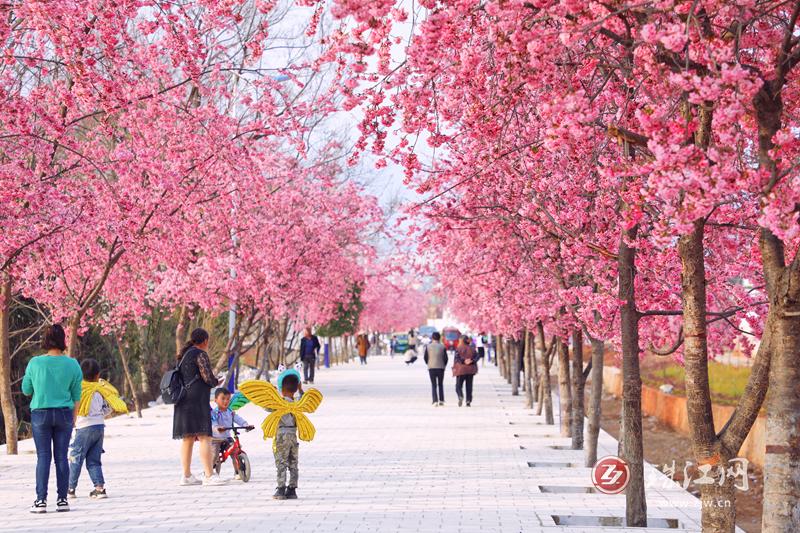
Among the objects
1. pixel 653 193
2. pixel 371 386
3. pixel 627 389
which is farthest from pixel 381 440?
pixel 371 386

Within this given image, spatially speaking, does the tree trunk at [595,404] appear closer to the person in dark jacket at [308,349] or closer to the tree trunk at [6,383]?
the tree trunk at [6,383]

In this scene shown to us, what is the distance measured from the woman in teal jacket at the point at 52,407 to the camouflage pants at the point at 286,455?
7.16 ft

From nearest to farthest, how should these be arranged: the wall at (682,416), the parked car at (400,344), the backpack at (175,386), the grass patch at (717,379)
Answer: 1. the backpack at (175,386)
2. the wall at (682,416)
3. the grass patch at (717,379)
4. the parked car at (400,344)

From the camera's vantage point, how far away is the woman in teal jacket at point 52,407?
1175 cm

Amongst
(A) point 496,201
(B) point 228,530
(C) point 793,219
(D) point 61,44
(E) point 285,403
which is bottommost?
(B) point 228,530

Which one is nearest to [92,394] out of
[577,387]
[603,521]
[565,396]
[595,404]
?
[603,521]

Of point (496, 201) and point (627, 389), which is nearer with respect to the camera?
point (627, 389)

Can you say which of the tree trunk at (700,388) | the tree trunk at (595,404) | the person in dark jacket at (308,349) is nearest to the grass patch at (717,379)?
the tree trunk at (595,404)

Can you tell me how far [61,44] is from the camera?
10883 mm

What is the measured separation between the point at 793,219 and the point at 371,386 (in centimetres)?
3669

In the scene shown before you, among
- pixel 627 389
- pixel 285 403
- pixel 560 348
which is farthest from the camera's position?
pixel 560 348

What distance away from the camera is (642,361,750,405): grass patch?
3052 centimetres

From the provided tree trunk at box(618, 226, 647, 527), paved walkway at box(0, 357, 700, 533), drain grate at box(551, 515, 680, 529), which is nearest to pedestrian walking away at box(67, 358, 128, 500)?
paved walkway at box(0, 357, 700, 533)

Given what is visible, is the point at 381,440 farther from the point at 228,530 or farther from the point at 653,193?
the point at 653,193
